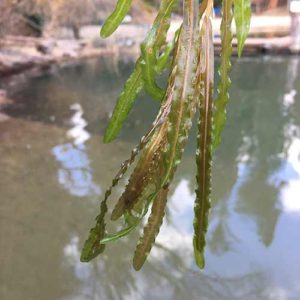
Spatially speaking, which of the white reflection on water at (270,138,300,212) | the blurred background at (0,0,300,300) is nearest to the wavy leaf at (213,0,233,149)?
the blurred background at (0,0,300,300)

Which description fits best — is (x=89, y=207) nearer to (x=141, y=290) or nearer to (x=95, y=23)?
(x=141, y=290)

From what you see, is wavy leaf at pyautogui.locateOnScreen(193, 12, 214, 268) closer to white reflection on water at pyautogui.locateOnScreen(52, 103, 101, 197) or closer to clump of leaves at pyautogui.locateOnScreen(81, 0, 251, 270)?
clump of leaves at pyautogui.locateOnScreen(81, 0, 251, 270)

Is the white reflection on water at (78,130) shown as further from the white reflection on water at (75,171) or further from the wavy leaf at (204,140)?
the wavy leaf at (204,140)

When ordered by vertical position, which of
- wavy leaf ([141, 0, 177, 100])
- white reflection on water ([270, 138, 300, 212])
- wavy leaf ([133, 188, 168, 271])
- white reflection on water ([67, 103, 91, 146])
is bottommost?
white reflection on water ([67, 103, 91, 146])

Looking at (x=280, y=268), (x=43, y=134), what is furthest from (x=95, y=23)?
(x=280, y=268)

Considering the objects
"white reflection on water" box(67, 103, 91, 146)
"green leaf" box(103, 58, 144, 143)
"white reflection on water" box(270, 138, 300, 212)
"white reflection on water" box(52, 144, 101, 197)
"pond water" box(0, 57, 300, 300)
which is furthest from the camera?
"white reflection on water" box(67, 103, 91, 146)

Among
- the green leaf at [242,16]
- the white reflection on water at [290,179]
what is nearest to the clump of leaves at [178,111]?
the green leaf at [242,16]
